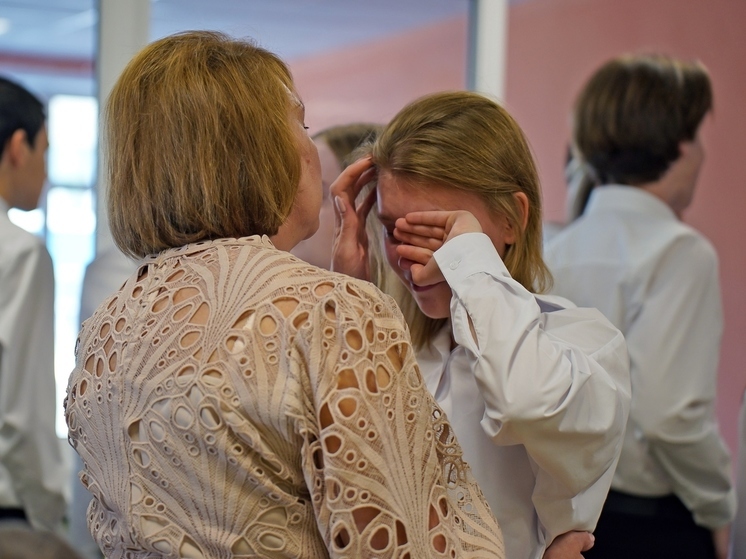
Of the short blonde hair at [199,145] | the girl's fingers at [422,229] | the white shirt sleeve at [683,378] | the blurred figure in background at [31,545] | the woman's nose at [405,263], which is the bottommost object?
the white shirt sleeve at [683,378]

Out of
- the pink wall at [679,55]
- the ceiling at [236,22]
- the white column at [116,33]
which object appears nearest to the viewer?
the white column at [116,33]

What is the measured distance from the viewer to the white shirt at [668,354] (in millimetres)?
2051

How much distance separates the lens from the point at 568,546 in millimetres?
1183

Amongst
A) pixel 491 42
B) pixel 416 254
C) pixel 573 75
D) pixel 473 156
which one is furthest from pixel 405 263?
pixel 573 75

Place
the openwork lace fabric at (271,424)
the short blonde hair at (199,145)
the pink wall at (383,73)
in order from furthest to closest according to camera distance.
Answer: the pink wall at (383,73) < the short blonde hair at (199,145) < the openwork lace fabric at (271,424)

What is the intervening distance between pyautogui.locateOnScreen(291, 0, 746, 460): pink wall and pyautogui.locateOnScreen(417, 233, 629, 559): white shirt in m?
2.29

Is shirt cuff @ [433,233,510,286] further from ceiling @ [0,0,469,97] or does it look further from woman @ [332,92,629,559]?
ceiling @ [0,0,469,97]

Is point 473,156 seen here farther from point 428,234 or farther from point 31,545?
point 31,545

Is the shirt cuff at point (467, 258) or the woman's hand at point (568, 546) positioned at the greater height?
the shirt cuff at point (467, 258)

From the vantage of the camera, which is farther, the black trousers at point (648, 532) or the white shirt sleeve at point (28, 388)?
the white shirt sleeve at point (28, 388)

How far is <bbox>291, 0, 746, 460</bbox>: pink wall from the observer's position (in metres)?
3.50

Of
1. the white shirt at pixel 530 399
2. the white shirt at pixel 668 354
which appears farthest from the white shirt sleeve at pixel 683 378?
the white shirt at pixel 530 399

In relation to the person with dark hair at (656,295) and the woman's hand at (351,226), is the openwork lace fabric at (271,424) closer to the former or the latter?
the woman's hand at (351,226)

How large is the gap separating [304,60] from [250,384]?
3.21 m
